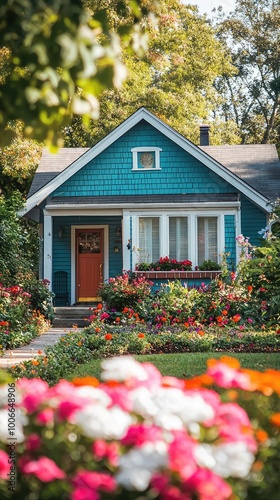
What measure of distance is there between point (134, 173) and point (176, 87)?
1394 centimetres

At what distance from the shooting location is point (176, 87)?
32.7 metres

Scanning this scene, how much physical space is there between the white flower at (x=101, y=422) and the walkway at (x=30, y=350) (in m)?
7.58

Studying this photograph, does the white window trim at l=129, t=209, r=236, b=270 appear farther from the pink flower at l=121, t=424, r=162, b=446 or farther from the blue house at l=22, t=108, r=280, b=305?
the pink flower at l=121, t=424, r=162, b=446

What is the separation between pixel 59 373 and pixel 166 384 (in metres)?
5.94

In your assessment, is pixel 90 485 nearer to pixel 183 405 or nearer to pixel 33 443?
pixel 33 443

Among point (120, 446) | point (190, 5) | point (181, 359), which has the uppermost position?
point (190, 5)

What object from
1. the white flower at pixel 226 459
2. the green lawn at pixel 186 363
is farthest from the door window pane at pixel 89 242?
the white flower at pixel 226 459

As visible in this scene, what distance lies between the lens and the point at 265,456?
2.78 metres

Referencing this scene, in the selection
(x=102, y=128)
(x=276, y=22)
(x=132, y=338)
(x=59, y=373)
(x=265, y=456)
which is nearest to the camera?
(x=265, y=456)

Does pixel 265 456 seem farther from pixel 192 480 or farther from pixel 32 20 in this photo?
pixel 32 20

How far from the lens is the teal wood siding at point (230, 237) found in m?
19.2

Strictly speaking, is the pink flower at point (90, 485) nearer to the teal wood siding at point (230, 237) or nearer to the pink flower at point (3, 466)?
the pink flower at point (3, 466)

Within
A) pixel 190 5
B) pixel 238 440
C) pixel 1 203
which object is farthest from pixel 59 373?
pixel 190 5

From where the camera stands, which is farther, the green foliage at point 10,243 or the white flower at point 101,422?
the green foliage at point 10,243
